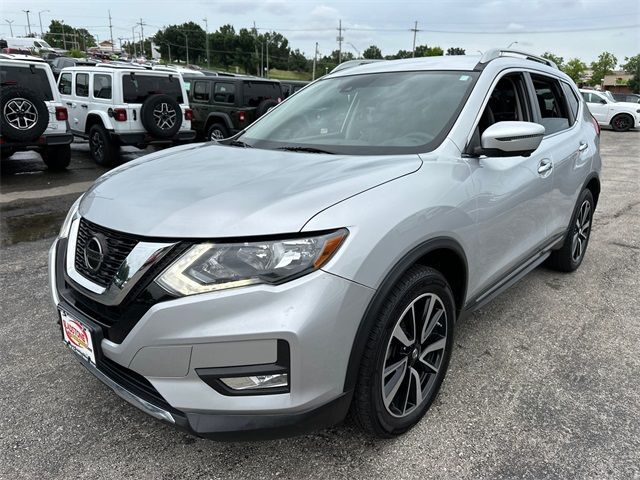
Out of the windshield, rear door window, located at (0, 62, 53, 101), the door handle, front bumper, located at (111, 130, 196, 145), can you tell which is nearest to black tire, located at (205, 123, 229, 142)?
front bumper, located at (111, 130, 196, 145)

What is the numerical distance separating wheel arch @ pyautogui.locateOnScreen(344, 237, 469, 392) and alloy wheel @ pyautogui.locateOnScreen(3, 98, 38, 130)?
7403mm

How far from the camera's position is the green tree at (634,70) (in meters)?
67.4

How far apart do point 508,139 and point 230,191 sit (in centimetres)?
137

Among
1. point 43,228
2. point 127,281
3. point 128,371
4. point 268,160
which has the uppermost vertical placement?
point 268,160

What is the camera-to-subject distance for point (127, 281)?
5.84 ft

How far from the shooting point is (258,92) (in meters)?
11.8

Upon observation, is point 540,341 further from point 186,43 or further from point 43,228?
point 186,43

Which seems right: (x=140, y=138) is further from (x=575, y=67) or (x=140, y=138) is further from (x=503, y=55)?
(x=575, y=67)

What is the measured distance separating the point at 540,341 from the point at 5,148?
8002mm

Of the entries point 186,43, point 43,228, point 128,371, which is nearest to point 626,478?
point 128,371

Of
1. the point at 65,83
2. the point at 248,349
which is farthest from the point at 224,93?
the point at 248,349

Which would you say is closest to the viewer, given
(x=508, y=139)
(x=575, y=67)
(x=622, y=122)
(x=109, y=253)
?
(x=109, y=253)

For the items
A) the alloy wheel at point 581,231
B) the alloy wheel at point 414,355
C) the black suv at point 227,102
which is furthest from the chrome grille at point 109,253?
the black suv at point 227,102

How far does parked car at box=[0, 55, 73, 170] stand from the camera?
7398 millimetres
